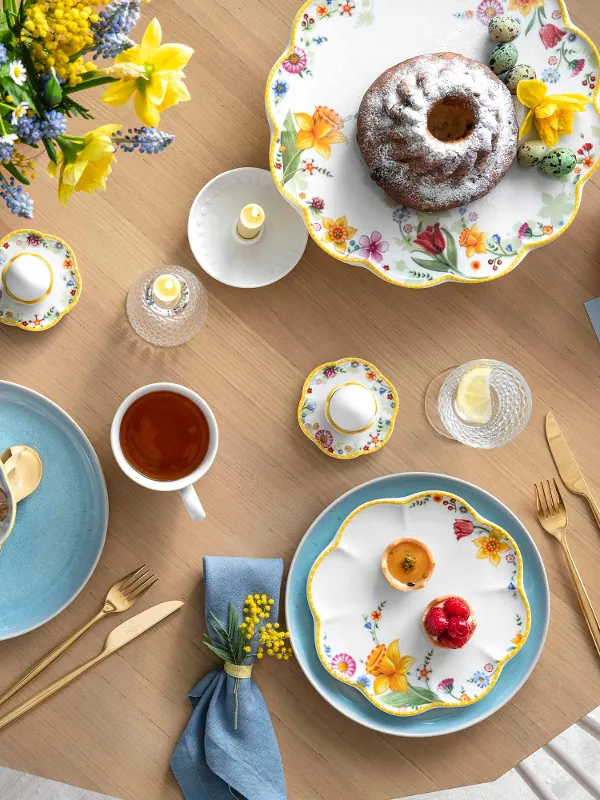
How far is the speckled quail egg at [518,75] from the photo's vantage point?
103 centimetres

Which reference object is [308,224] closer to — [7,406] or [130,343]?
[130,343]

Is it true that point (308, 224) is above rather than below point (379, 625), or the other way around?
above

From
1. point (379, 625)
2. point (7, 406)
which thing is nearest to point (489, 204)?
point (379, 625)

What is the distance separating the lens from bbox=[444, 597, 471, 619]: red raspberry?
42.1 inches

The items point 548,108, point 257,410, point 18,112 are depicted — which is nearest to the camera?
point 18,112

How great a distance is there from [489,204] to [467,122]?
0.12 metres

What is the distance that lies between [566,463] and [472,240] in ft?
1.26

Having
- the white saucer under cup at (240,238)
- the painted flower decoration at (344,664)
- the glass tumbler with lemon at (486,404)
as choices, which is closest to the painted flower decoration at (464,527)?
the glass tumbler with lemon at (486,404)

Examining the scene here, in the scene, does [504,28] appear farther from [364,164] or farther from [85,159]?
[85,159]

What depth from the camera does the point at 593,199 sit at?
1.14 metres

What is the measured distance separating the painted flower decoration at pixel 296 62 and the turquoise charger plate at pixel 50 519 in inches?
23.7

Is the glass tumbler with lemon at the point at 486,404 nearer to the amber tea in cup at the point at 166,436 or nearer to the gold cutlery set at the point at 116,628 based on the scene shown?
the amber tea in cup at the point at 166,436

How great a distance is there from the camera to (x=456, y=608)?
3.51 ft


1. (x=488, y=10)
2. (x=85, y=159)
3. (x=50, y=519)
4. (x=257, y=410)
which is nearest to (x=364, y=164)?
(x=488, y=10)
